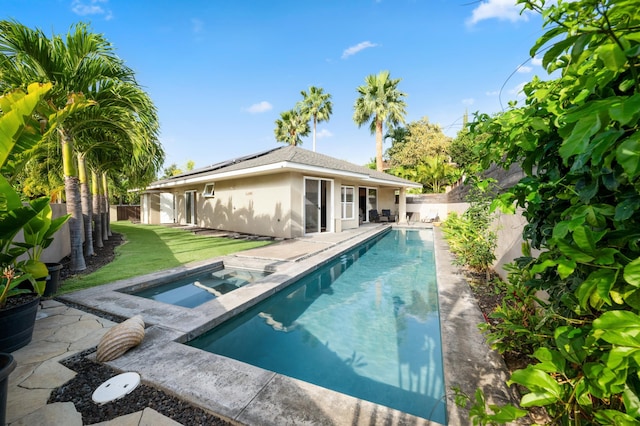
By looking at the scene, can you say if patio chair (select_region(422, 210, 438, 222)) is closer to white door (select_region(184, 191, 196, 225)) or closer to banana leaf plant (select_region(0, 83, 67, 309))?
white door (select_region(184, 191, 196, 225))

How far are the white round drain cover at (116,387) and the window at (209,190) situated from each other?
15.2 m

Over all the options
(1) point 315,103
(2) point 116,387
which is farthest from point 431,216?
(2) point 116,387

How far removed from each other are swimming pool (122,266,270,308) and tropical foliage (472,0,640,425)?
18.9 ft

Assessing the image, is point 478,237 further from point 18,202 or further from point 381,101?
point 381,101

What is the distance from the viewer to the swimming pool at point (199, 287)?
570 centimetres

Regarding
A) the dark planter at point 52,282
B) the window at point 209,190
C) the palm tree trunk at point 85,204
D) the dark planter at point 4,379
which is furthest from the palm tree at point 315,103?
the dark planter at point 4,379

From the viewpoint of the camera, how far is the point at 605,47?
0.79m

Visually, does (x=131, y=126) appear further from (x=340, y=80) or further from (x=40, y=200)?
(x=340, y=80)

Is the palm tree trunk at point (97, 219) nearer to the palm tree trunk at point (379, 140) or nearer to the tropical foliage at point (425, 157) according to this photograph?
the palm tree trunk at point (379, 140)

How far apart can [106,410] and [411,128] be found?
3358 centimetres

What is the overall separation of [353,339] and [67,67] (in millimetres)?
8808

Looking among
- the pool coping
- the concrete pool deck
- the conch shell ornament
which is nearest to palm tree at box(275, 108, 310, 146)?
the concrete pool deck

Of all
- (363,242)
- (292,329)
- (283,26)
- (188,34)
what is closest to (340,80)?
(283,26)

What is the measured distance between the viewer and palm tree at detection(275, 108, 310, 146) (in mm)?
29062
